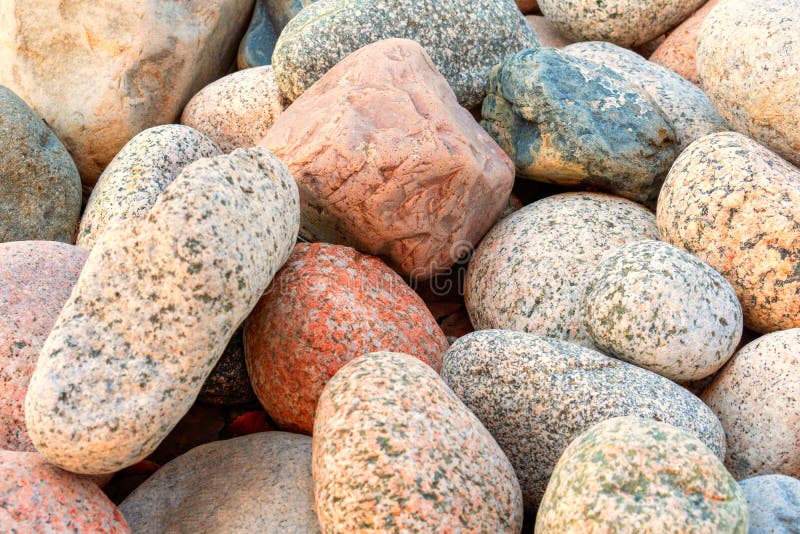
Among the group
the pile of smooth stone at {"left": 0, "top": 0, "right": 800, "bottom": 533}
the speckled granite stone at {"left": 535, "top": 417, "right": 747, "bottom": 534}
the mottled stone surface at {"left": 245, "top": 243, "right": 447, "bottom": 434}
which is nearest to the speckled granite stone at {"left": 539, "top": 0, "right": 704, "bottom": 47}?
the pile of smooth stone at {"left": 0, "top": 0, "right": 800, "bottom": 533}

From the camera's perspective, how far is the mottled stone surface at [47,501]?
190 cm

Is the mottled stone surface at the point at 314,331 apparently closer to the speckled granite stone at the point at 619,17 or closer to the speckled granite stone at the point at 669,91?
the speckled granite stone at the point at 669,91

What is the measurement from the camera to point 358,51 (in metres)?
3.18

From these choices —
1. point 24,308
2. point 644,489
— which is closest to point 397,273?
point 24,308

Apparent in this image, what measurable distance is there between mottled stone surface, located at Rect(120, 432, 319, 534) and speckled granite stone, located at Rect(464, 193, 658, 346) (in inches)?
41.7

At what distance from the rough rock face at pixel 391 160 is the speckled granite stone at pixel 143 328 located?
73 centimetres

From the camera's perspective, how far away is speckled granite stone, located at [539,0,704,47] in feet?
14.2

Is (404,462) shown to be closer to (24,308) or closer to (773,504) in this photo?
(773,504)

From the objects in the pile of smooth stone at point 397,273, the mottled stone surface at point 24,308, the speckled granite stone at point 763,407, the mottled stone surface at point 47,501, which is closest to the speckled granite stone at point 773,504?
the pile of smooth stone at point 397,273

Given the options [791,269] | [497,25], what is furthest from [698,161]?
[497,25]

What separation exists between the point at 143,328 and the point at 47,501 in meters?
0.50

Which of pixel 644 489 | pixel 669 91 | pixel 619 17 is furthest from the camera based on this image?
pixel 619 17

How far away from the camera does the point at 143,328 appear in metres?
2.03

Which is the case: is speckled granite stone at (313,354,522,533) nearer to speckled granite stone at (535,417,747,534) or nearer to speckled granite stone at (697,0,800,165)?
speckled granite stone at (535,417,747,534)
